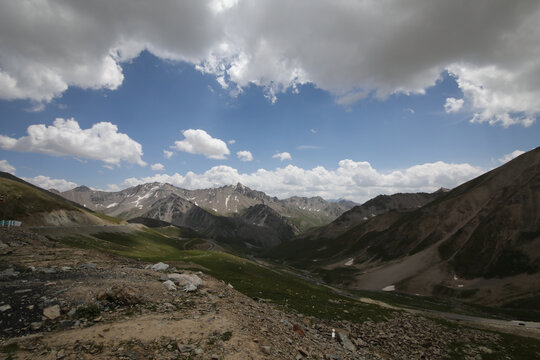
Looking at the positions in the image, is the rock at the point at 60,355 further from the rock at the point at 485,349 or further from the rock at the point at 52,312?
the rock at the point at 485,349

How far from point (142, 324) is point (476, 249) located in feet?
544

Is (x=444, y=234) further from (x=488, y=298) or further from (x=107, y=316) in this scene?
(x=107, y=316)

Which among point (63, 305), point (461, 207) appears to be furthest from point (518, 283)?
point (63, 305)

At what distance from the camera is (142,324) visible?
49.0 feet

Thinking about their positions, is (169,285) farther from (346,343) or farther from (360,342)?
(360,342)

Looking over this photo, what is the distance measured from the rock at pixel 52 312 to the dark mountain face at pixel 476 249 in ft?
429

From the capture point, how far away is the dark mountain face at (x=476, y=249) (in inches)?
4353

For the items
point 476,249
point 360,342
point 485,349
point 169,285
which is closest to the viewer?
point 169,285

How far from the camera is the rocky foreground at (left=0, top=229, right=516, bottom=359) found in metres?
12.9

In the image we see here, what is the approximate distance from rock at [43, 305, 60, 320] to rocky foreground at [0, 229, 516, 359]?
5cm

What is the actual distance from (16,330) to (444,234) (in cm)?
20047

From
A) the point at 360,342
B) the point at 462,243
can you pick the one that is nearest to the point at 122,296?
the point at 360,342

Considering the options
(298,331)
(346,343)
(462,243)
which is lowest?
(346,343)

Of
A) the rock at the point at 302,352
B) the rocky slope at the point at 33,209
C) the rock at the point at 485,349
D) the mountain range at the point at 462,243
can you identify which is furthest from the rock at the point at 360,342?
the rocky slope at the point at 33,209
